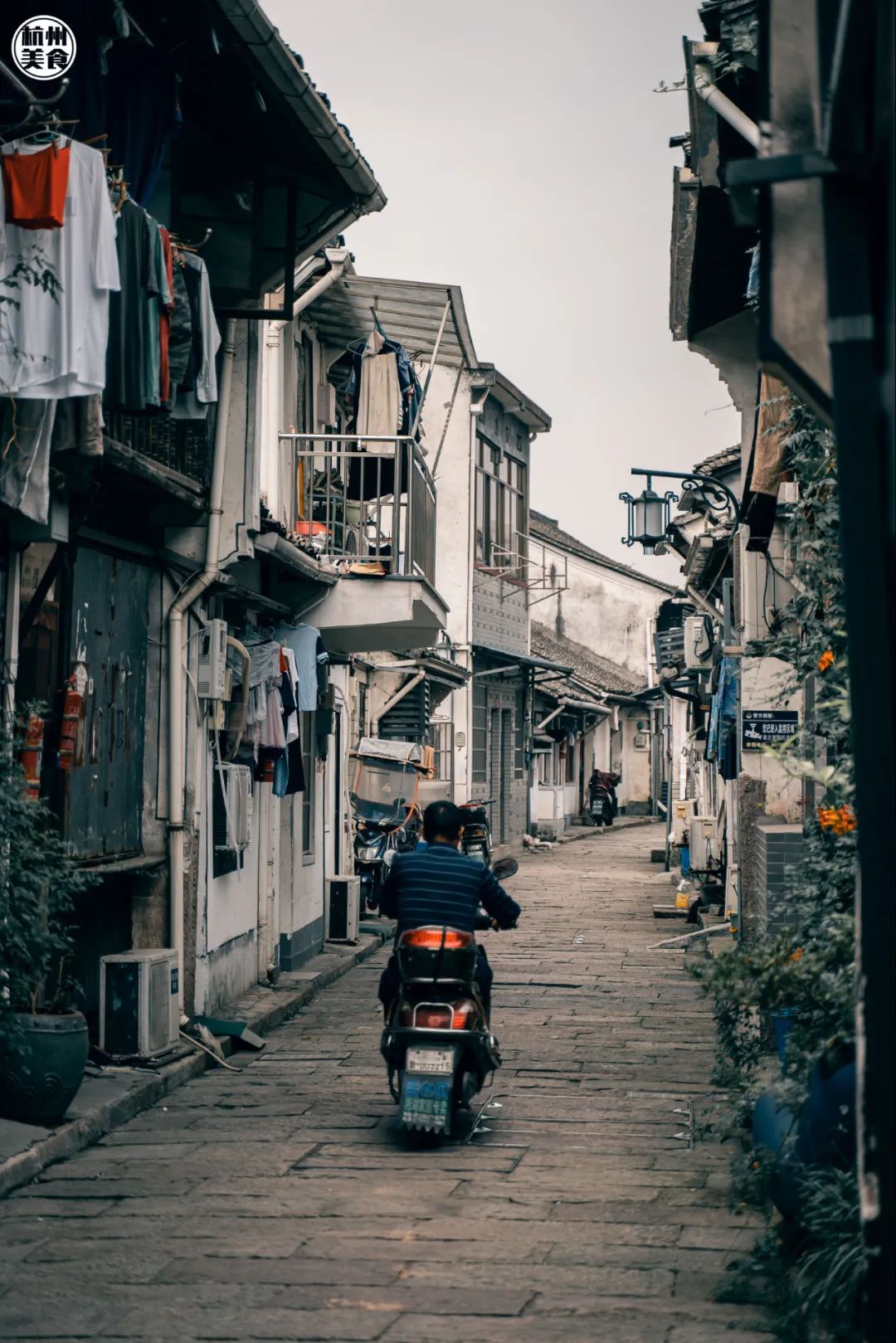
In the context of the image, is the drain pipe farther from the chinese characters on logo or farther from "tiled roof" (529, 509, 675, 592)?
"tiled roof" (529, 509, 675, 592)

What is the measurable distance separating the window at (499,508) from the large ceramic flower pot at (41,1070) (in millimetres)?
23233

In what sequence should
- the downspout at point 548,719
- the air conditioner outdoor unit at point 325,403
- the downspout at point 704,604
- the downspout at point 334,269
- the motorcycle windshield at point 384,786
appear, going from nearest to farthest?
the downspout at point 334,269
the air conditioner outdoor unit at point 325,403
the motorcycle windshield at point 384,786
the downspout at point 704,604
the downspout at point 548,719

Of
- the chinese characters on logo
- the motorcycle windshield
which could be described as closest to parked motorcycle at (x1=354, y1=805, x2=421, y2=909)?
the motorcycle windshield

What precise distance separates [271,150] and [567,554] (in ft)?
141

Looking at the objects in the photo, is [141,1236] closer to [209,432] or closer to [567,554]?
[209,432]

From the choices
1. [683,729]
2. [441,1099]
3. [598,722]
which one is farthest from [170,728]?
[598,722]

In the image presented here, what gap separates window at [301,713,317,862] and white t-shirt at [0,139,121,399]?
899cm

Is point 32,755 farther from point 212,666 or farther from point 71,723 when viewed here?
point 212,666

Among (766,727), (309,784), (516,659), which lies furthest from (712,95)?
(516,659)

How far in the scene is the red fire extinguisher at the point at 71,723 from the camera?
30.9 feet

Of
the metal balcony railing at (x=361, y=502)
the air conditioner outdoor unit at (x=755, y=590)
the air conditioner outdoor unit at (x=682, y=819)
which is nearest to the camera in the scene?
the air conditioner outdoor unit at (x=755, y=590)

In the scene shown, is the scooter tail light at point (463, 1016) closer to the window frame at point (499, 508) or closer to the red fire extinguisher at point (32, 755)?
the red fire extinguisher at point (32, 755)

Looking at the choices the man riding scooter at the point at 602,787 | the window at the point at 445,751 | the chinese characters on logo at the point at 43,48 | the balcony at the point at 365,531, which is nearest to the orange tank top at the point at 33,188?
the chinese characters on logo at the point at 43,48

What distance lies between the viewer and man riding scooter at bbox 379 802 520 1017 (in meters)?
8.77
